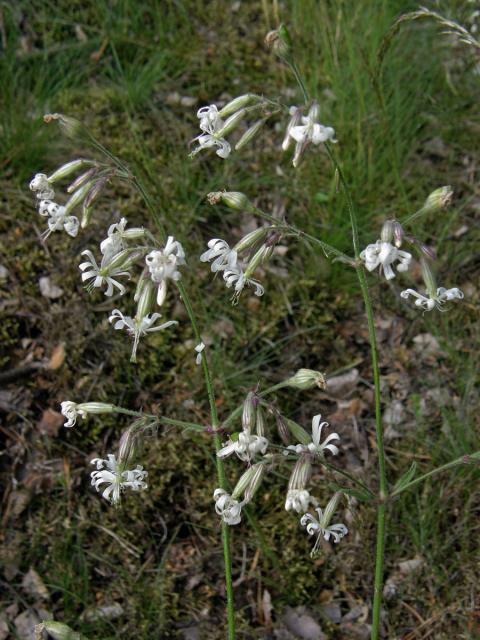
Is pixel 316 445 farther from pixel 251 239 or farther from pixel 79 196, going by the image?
pixel 79 196

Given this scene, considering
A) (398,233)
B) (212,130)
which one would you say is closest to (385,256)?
(398,233)

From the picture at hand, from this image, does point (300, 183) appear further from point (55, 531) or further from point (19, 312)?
point (55, 531)

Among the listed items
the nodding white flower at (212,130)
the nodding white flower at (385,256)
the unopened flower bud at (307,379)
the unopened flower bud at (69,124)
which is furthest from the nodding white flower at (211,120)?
the unopened flower bud at (307,379)

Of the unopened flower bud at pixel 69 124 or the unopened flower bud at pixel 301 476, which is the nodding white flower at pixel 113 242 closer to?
the unopened flower bud at pixel 69 124

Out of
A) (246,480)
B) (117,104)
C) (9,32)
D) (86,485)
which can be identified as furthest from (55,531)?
(9,32)

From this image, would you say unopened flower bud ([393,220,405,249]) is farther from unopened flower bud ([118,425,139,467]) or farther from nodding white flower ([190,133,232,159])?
unopened flower bud ([118,425,139,467])

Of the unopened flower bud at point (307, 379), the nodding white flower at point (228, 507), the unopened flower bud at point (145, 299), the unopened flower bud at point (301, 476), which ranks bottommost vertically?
the nodding white flower at point (228, 507)

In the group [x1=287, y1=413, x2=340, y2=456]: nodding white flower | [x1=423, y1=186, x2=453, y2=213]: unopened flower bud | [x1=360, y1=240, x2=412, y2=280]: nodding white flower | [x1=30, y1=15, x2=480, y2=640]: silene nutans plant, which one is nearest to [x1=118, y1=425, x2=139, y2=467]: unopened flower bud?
[x1=30, y1=15, x2=480, y2=640]: silene nutans plant
